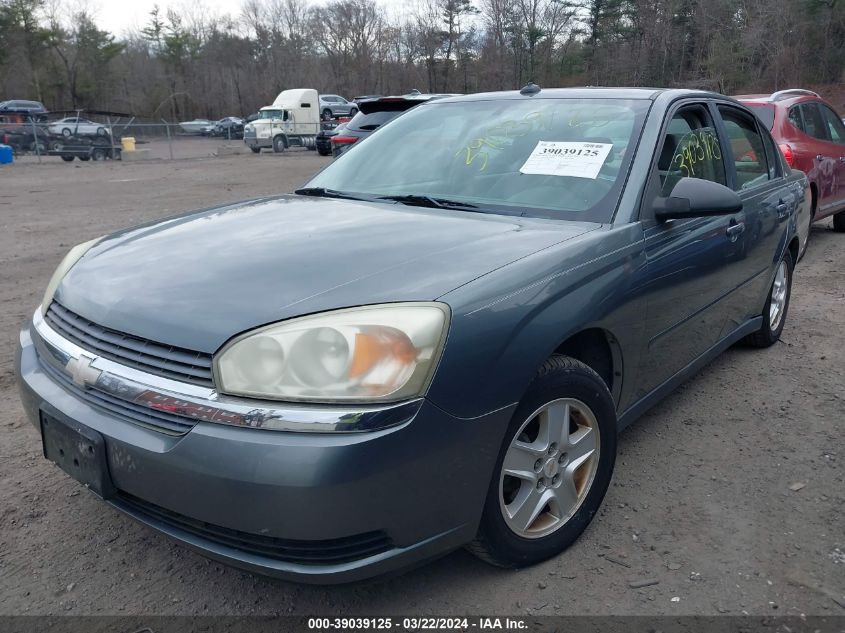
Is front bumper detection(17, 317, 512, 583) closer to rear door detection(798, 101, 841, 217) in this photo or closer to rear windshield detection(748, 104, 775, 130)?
rear windshield detection(748, 104, 775, 130)

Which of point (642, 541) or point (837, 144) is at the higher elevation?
point (837, 144)

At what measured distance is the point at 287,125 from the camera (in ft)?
102

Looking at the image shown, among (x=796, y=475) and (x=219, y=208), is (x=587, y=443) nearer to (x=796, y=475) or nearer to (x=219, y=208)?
(x=796, y=475)

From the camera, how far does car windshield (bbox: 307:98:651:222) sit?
110 inches

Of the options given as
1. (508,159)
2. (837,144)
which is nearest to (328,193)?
(508,159)

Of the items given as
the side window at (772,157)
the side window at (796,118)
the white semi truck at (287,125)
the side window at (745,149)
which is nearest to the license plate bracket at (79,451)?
the side window at (745,149)

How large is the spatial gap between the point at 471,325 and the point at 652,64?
1667 inches

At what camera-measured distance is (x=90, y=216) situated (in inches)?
417

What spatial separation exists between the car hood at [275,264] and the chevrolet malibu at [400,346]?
0.03 ft

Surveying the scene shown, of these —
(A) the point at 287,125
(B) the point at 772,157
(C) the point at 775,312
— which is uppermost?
(A) the point at 287,125

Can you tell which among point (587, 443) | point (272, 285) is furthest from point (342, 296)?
point (587, 443)

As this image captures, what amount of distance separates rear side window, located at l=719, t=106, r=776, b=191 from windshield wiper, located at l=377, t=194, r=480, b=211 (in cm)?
166

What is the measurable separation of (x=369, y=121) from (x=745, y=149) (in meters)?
9.44

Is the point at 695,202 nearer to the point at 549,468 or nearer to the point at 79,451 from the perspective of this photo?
the point at 549,468
